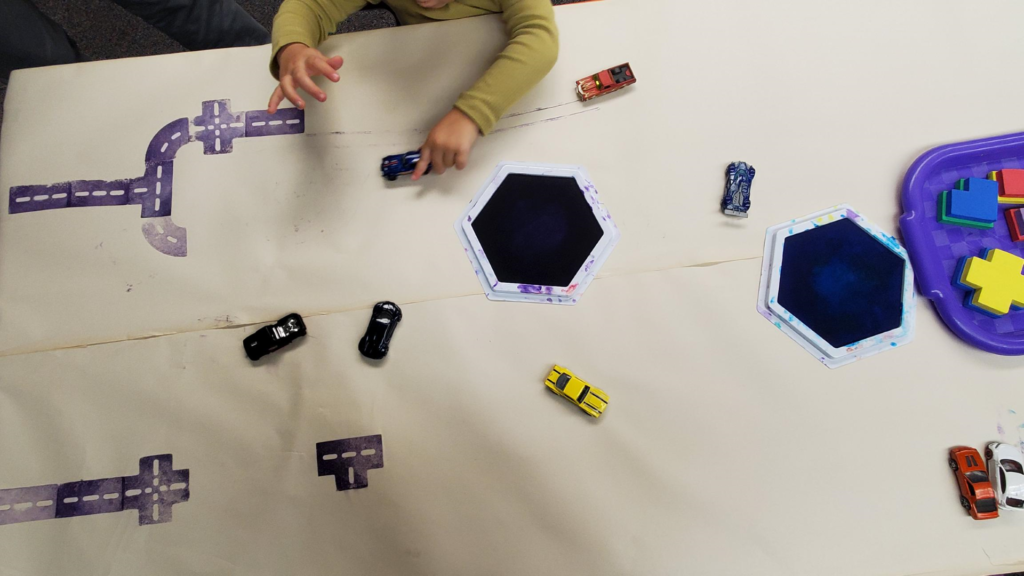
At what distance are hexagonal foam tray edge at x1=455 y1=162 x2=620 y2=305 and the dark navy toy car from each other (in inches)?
3.2

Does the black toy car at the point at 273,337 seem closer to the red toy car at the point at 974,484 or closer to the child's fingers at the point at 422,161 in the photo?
the child's fingers at the point at 422,161

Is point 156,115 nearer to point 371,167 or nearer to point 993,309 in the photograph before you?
point 371,167

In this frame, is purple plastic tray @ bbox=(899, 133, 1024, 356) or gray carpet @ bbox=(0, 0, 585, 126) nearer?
purple plastic tray @ bbox=(899, 133, 1024, 356)

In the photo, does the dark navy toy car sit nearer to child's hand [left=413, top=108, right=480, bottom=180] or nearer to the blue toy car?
child's hand [left=413, top=108, right=480, bottom=180]

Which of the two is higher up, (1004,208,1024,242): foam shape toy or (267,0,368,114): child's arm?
(267,0,368,114): child's arm

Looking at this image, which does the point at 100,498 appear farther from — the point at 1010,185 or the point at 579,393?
the point at 1010,185

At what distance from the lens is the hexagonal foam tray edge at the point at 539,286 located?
590 mm

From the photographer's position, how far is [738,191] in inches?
23.8

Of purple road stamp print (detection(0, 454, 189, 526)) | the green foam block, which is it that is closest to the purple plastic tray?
the green foam block

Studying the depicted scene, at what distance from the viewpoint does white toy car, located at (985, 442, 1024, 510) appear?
1.77ft

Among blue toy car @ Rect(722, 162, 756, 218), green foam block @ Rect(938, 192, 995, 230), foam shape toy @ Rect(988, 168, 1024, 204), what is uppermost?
blue toy car @ Rect(722, 162, 756, 218)

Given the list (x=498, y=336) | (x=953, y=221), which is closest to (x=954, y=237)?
(x=953, y=221)

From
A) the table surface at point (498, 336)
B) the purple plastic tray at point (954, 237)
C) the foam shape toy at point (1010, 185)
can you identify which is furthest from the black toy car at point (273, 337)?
the foam shape toy at point (1010, 185)

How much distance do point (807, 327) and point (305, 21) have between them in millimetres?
673
